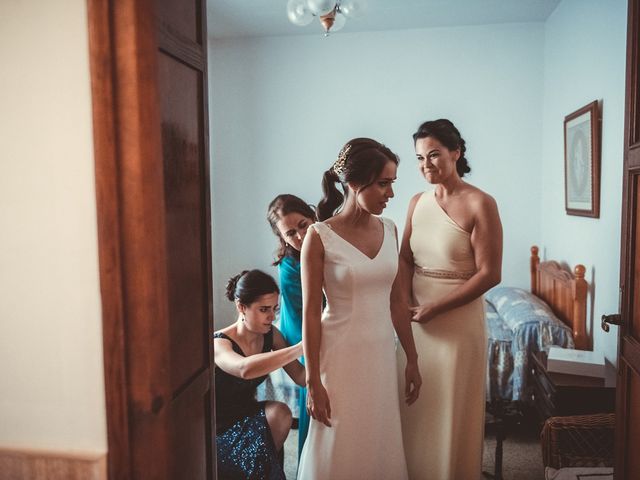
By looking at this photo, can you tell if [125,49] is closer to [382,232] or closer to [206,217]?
[206,217]

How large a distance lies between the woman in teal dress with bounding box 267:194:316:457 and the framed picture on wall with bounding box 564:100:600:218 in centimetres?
171

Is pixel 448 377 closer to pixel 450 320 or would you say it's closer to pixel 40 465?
pixel 450 320

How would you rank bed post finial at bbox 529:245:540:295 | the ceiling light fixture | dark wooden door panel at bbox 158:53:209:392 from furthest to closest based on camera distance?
bed post finial at bbox 529:245:540:295, the ceiling light fixture, dark wooden door panel at bbox 158:53:209:392

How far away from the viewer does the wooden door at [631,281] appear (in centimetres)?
169

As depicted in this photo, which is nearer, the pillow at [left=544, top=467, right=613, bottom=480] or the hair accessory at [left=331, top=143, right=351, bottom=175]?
the hair accessory at [left=331, top=143, right=351, bottom=175]

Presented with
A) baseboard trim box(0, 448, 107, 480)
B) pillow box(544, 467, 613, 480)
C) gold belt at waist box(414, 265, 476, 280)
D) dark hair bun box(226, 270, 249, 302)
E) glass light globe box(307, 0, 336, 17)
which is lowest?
pillow box(544, 467, 613, 480)

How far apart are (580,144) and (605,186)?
1.79 ft

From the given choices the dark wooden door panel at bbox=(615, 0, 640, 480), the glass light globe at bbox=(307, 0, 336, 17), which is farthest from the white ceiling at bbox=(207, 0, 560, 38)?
the dark wooden door panel at bbox=(615, 0, 640, 480)

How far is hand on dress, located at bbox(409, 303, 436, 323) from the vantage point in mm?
2111

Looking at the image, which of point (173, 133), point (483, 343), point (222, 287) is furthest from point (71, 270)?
point (222, 287)

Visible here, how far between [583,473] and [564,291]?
1.60 m

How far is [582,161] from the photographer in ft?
11.2

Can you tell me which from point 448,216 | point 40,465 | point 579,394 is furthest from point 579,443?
point 40,465

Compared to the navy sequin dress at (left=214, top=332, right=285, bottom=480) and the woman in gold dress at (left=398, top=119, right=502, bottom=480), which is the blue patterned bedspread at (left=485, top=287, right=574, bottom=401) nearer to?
the woman in gold dress at (left=398, top=119, right=502, bottom=480)
